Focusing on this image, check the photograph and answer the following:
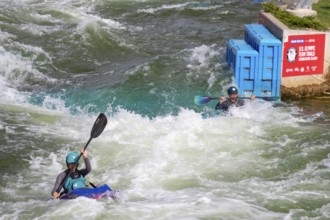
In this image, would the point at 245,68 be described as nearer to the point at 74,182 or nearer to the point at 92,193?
the point at 74,182

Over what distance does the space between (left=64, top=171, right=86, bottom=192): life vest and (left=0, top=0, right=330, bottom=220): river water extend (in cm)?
28

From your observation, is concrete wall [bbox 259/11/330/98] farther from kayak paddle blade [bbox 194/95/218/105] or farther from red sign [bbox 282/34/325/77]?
kayak paddle blade [bbox 194/95/218/105]

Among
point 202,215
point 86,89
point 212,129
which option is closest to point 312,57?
point 212,129

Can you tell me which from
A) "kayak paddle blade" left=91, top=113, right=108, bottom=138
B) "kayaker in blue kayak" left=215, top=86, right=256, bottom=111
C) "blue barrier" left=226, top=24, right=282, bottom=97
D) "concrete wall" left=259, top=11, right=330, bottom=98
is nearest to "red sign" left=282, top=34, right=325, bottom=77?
"concrete wall" left=259, top=11, right=330, bottom=98

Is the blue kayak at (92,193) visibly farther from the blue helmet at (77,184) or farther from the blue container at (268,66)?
the blue container at (268,66)

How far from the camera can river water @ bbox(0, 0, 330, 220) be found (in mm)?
8641

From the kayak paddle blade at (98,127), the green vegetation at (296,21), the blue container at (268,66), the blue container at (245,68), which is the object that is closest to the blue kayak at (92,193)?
the kayak paddle blade at (98,127)

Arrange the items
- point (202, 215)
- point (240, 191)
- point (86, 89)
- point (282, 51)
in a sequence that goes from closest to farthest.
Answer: point (202, 215) < point (240, 191) < point (282, 51) < point (86, 89)

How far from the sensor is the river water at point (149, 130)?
8.64 metres

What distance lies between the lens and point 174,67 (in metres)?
15.3

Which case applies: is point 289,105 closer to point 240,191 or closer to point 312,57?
point 312,57

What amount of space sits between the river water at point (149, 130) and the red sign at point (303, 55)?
657 millimetres

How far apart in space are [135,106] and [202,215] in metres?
5.27

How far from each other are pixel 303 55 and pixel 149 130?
3.83 m
